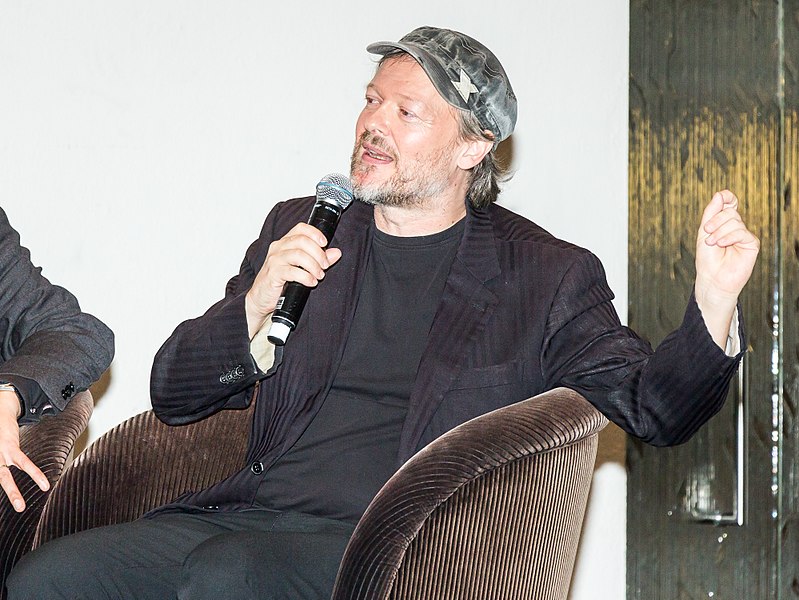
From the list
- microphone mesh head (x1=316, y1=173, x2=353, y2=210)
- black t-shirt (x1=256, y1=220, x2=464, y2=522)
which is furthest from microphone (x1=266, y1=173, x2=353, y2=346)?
black t-shirt (x1=256, y1=220, x2=464, y2=522)

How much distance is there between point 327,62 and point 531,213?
688 millimetres

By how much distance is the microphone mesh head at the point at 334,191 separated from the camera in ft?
6.87

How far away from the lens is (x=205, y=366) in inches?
83.0

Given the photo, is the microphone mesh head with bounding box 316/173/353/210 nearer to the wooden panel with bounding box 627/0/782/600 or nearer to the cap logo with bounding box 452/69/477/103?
the cap logo with bounding box 452/69/477/103

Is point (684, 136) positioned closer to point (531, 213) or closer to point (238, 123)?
point (531, 213)

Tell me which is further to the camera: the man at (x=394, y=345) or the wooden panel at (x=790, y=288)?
the wooden panel at (x=790, y=288)

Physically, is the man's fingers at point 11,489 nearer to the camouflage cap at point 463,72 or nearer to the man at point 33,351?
the man at point 33,351

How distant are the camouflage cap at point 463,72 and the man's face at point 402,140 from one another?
0.03 metres

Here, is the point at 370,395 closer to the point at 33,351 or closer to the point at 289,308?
the point at 289,308

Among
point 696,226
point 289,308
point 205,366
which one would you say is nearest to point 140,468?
point 205,366

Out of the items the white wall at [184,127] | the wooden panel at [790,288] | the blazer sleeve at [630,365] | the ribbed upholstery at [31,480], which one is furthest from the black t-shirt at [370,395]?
the wooden panel at [790,288]

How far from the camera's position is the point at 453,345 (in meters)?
2.12

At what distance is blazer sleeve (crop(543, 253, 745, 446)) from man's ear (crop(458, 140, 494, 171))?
0.32m

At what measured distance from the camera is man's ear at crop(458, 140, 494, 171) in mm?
2367
